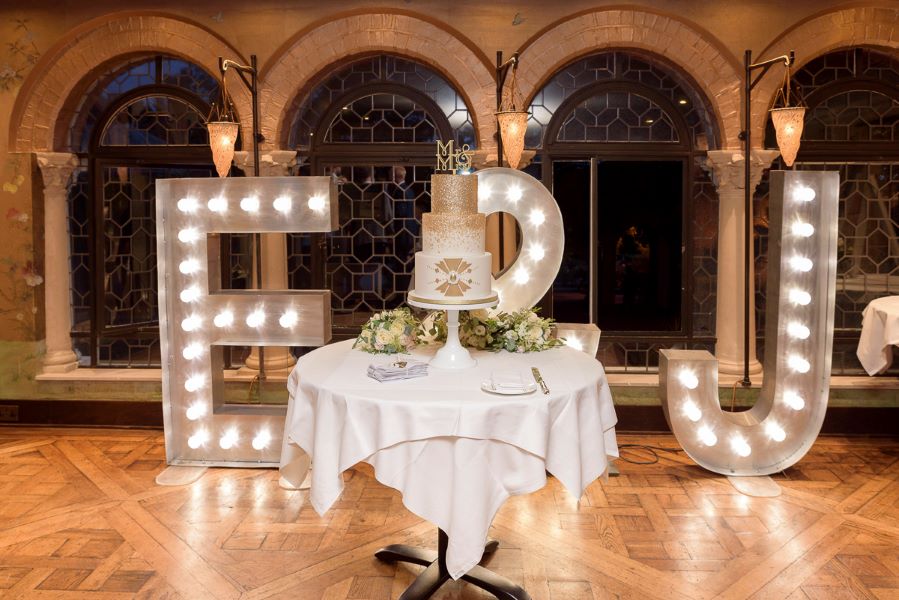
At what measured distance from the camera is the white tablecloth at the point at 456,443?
287 centimetres

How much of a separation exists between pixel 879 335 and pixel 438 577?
3.33 meters

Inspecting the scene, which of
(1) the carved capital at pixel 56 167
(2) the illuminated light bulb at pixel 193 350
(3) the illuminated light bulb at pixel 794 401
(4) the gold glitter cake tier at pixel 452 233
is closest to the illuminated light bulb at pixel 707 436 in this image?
(3) the illuminated light bulb at pixel 794 401

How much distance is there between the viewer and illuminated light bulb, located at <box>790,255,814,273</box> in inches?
178

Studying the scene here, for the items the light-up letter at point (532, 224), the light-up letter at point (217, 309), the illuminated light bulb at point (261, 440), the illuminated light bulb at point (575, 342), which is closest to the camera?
the light-up letter at point (532, 224)

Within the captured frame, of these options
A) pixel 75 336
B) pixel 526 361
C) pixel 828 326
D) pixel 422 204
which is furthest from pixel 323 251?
pixel 828 326

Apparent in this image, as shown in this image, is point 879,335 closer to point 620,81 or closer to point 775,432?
point 775,432

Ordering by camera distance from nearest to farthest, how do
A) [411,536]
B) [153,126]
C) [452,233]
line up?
1. [452,233]
2. [411,536]
3. [153,126]

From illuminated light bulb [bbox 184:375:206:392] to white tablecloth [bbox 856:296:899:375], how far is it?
4163 millimetres

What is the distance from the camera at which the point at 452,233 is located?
3281mm

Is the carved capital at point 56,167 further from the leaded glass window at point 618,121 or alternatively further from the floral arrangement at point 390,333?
the leaded glass window at point 618,121

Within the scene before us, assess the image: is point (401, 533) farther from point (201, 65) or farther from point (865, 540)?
point (201, 65)

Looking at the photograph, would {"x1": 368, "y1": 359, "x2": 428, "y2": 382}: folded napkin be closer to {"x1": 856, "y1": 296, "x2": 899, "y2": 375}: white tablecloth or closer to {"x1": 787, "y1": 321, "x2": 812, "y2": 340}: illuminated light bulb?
{"x1": 787, "y1": 321, "x2": 812, "y2": 340}: illuminated light bulb

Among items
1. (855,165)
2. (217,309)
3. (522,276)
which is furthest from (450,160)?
(855,165)

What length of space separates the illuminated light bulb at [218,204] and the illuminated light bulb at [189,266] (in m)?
0.34
